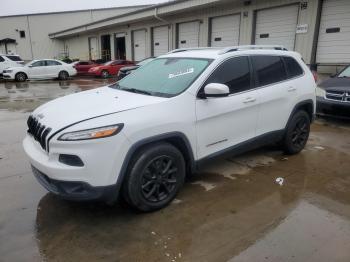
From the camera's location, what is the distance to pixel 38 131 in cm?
348

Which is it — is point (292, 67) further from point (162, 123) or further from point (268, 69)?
point (162, 123)

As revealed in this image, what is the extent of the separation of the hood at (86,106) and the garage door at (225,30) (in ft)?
45.1

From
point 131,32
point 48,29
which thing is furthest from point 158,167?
point 48,29

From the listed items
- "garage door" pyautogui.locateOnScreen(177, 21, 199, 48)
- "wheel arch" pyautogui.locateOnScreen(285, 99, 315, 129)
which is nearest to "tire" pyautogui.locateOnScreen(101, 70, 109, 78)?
"garage door" pyautogui.locateOnScreen(177, 21, 199, 48)

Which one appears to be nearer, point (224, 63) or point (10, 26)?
point (224, 63)

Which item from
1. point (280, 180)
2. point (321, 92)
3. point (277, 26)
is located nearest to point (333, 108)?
point (321, 92)

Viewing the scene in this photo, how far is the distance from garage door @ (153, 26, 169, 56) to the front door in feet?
60.5

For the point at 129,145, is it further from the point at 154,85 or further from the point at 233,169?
the point at 233,169

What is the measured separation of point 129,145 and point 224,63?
69.3 inches

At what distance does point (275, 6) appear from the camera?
14.2 m

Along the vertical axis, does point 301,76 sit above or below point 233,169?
above

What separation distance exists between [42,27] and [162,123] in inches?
1817

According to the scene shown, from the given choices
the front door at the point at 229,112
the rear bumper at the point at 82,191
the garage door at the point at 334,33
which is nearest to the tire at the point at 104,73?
the garage door at the point at 334,33

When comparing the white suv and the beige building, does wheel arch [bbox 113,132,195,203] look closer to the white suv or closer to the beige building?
the white suv
